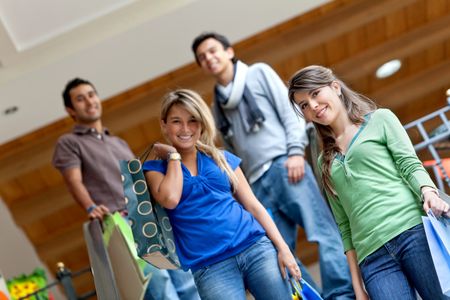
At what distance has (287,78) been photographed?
559 cm

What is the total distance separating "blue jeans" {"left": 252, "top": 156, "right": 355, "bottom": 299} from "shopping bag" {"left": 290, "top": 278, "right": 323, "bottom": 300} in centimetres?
58

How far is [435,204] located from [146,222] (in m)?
0.80

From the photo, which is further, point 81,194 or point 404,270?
point 81,194

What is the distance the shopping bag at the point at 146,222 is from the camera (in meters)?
2.27

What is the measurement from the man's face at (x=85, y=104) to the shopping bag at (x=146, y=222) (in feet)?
4.44

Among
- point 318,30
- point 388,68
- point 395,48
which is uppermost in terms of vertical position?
point 318,30

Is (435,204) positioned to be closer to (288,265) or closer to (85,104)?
(288,265)

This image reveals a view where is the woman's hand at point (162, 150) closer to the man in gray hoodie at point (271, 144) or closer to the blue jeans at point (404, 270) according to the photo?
the blue jeans at point (404, 270)

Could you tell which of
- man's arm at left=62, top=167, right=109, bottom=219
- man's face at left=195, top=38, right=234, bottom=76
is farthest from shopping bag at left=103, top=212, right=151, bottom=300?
man's face at left=195, top=38, right=234, bottom=76

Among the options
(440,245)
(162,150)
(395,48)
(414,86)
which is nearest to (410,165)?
(440,245)

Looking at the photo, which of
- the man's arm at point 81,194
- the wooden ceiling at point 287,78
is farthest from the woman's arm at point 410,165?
the wooden ceiling at point 287,78

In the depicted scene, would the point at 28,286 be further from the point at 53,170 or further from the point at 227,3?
the point at 227,3

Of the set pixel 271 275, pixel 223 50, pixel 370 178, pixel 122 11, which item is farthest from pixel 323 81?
pixel 122 11

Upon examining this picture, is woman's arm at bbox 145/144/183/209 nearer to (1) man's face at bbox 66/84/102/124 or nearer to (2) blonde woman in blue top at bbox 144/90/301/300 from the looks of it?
(2) blonde woman in blue top at bbox 144/90/301/300
